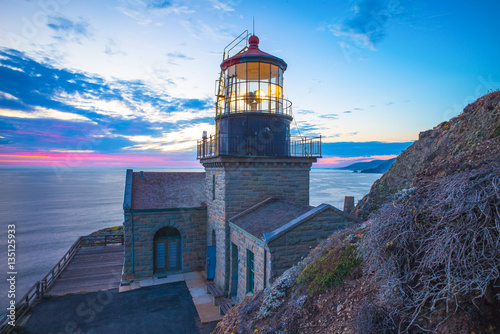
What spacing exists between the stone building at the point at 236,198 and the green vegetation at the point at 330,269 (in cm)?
325

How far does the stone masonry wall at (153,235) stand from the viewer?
1462 cm

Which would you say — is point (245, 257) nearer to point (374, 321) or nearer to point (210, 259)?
point (210, 259)

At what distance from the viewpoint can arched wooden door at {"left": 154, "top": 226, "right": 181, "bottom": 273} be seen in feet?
50.3

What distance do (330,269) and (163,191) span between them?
12.7 metres

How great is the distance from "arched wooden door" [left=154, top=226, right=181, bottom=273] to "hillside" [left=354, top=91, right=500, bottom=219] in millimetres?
9929

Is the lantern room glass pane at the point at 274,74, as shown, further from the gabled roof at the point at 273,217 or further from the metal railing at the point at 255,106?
the gabled roof at the point at 273,217

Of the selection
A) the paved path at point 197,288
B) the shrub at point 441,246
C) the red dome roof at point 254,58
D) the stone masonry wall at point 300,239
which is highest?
the red dome roof at point 254,58

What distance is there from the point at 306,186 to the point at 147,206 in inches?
328

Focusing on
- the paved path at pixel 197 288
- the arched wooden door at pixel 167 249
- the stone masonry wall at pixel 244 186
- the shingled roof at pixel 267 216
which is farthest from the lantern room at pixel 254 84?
the paved path at pixel 197 288

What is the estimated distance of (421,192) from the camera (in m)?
4.47

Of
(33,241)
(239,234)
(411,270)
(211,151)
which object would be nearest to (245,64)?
(211,151)

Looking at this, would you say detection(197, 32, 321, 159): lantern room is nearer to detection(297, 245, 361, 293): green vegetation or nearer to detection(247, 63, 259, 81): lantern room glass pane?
detection(247, 63, 259, 81): lantern room glass pane

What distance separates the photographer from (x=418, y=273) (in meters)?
3.54

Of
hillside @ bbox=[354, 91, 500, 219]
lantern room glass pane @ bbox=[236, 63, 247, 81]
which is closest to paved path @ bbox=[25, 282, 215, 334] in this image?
hillside @ bbox=[354, 91, 500, 219]
